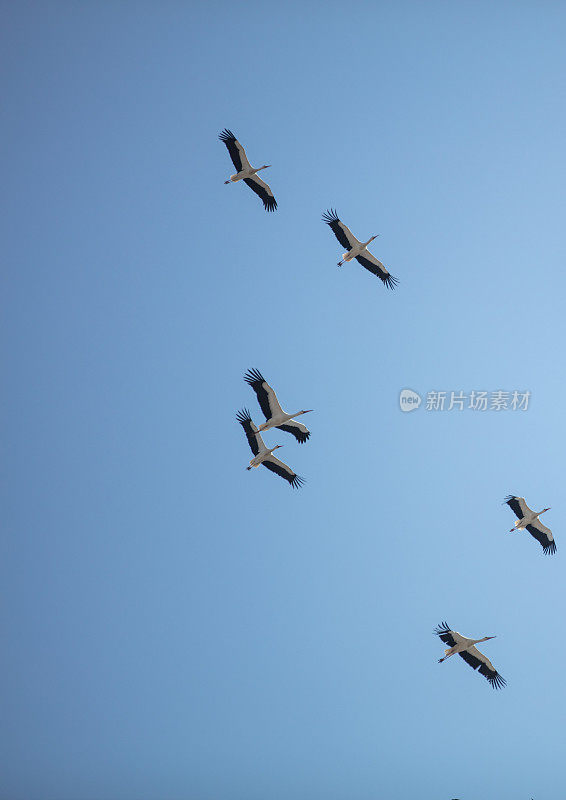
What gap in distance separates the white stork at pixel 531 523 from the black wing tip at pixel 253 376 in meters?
1.80

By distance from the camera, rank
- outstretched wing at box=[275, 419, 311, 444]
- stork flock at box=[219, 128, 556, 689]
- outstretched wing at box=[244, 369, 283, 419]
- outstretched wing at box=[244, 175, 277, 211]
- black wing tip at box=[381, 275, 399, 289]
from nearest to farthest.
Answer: outstretched wing at box=[244, 369, 283, 419], outstretched wing at box=[275, 419, 311, 444], stork flock at box=[219, 128, 556, 689], outstretched wing at box=[244, 175, 277, 211], black wing tip at box=[381, 275, 399, 289]

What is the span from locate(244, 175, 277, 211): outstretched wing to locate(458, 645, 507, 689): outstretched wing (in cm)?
319

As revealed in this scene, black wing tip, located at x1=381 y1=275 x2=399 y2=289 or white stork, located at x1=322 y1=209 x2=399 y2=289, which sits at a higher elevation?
white stork, located at x1=322 y1=209 x2=399 y2=289

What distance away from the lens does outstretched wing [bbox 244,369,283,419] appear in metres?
7.00

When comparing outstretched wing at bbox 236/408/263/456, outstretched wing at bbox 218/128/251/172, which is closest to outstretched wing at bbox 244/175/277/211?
outstretched wing at bbox 218/128/251/172

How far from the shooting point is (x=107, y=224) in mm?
7820

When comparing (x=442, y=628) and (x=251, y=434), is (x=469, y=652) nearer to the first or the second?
(x=442, y=628)

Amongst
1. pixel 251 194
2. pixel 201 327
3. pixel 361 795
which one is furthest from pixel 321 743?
pixel 251 194

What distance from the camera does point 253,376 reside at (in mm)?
7504

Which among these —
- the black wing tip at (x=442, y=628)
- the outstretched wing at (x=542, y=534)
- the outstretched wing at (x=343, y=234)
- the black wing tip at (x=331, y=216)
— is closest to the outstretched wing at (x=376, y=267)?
the outstretched wing at (x=343, y=234)

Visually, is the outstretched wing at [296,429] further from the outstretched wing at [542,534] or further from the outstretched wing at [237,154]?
the outstretched wing at [237,154]

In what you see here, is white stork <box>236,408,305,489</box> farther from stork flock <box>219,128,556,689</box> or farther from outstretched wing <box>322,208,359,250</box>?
outstretched wing <box>322,208,359,250</box>

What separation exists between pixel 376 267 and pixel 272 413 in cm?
129

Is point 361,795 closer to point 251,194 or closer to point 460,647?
point 460,647
